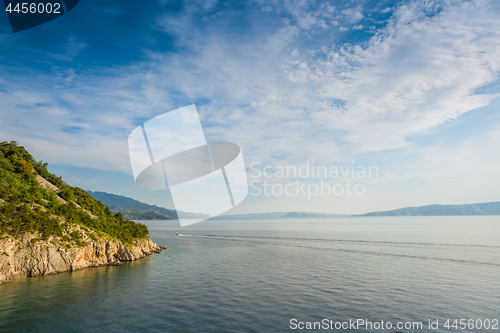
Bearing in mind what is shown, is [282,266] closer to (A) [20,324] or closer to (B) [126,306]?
(B) [126,306]

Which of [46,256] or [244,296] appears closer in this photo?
→ [244,296]

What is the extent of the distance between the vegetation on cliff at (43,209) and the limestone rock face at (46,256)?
53.8 inches

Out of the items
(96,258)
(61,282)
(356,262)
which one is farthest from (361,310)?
(96,258)

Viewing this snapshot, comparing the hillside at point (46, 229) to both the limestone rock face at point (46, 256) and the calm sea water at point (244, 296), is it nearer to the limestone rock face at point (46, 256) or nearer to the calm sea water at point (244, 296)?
the limestone rock face at point (46, 256)

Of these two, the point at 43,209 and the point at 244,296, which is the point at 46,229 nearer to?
the point at 43,209

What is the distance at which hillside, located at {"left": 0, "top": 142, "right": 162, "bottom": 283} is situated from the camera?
1355 inches

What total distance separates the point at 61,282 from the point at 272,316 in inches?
1193

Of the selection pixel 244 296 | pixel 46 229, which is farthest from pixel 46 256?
pixel 244 296

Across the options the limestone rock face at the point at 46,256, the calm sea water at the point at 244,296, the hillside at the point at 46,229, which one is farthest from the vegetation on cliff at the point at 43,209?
the calm sea water at the point at 244,296

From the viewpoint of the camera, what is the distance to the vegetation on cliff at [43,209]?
36156 mm

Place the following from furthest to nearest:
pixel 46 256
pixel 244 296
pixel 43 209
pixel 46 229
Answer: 1. pixel 43 209
2. pixel 46 229
3. pixel 46 256
4. pixel 244 296

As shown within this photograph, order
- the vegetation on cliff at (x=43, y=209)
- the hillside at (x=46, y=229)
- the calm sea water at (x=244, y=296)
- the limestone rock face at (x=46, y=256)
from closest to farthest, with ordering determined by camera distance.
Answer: the calm sea water at (x=244, y=296) < the limestone rock face at (x=46, y=256) < the hillside at (x=46, y=229) < the vegetation on cliff at (x=43, y=209)

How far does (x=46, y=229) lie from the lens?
37562mm

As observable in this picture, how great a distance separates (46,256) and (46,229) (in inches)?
162
